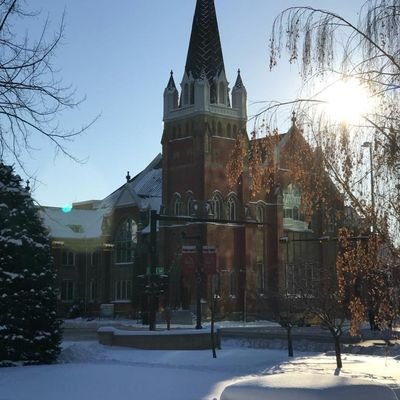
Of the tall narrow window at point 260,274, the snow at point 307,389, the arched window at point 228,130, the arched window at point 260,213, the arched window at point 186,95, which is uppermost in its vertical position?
the arched window at point 186,95

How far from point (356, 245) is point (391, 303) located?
3.41 feet

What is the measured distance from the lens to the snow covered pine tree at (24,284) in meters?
15.3

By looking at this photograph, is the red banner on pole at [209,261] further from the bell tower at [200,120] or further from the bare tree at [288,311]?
the bell tower at [200,120]

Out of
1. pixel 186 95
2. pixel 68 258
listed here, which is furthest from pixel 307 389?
pixel 68 258

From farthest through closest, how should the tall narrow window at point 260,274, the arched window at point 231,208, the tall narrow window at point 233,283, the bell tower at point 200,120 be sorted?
the tall narrow window at point 260,274 < the arched window at point 231,208 < the bell tower at point 200,120 < the tall narrow window at point 233,283

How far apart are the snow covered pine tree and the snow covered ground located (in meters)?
0.75

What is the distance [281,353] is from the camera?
22250 mm

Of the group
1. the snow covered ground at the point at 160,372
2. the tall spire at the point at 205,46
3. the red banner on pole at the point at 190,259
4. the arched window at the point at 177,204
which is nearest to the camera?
the snow covered ground at the point at 160,372

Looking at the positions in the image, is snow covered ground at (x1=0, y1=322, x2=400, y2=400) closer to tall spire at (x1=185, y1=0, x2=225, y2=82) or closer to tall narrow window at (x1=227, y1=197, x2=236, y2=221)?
tall narrow window at (x1=227, y1=197, x2=236, y2=221)

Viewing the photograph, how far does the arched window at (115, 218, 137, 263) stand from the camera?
213 ft

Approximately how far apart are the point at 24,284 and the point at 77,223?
61424mm

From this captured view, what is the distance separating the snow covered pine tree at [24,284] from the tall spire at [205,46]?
43.2 metres

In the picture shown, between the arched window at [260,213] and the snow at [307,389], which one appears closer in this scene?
the snow at [307,389]

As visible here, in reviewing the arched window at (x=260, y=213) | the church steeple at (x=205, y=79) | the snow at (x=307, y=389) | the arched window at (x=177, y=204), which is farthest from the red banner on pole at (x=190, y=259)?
the arched window at (x=260, y=213)
